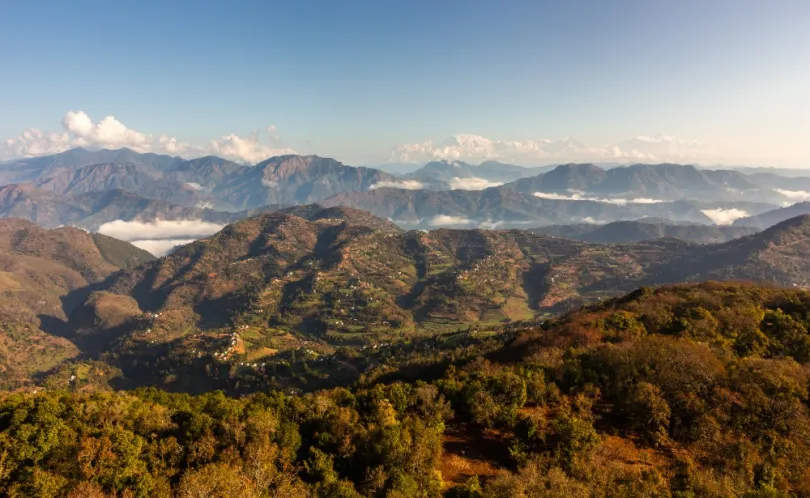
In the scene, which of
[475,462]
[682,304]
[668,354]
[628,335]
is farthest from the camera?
[682,304]

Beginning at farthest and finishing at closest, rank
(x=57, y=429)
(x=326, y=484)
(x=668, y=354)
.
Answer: (x=668, y=354) → (x=57, y=429) → (x=326, y=484)

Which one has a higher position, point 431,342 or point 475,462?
point 475,462

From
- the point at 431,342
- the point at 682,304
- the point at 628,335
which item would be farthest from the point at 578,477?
the point at 431,342

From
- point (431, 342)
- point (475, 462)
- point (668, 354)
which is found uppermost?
point (668, 354)

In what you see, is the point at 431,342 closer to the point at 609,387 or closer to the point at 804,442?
the point at 609,387

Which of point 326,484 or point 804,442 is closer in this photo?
point 326,484

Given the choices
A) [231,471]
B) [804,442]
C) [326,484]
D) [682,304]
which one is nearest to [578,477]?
[326,484]
